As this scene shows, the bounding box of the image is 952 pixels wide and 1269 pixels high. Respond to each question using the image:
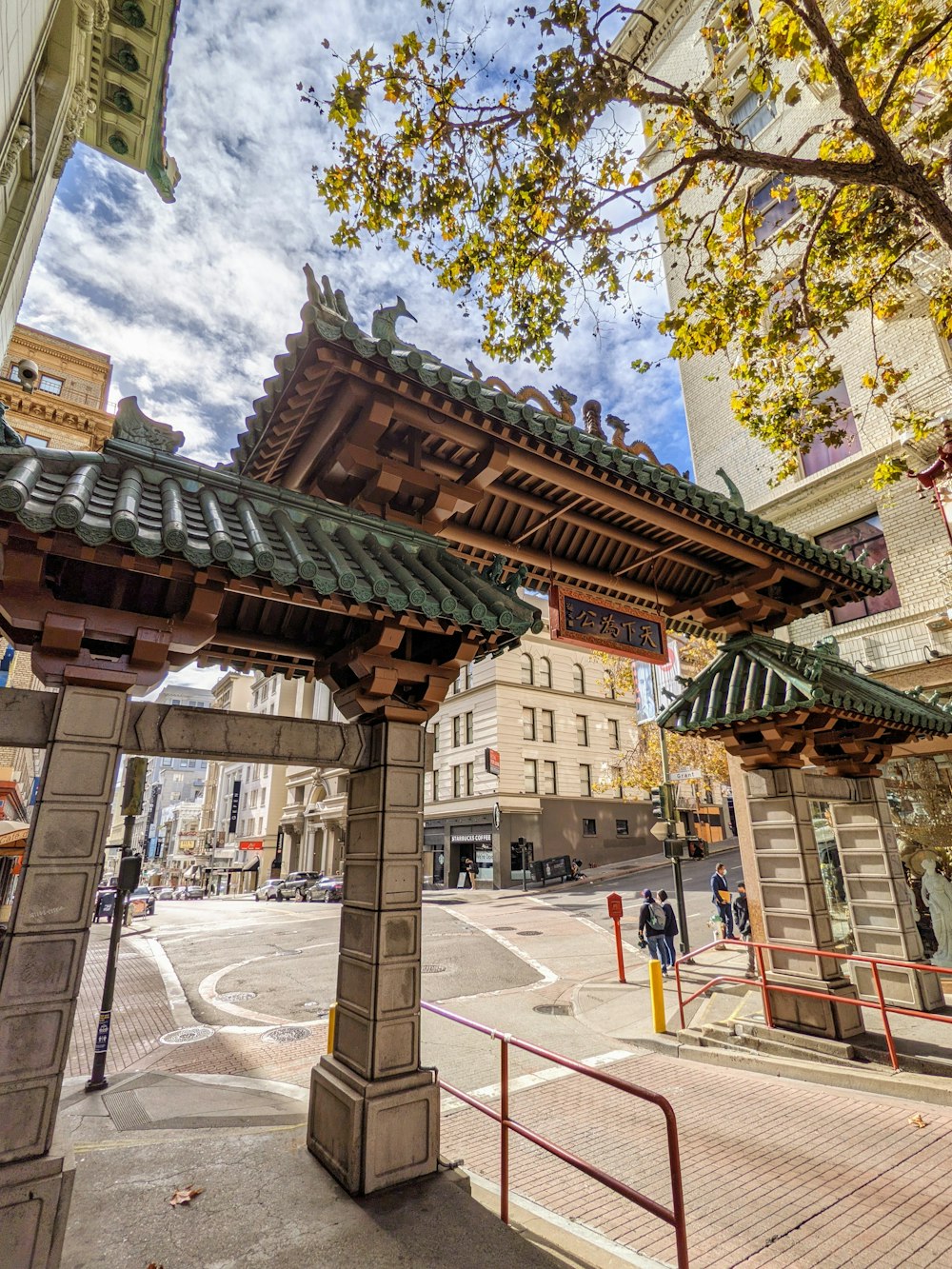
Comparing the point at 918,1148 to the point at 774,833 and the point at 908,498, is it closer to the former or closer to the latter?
the point at 774,833

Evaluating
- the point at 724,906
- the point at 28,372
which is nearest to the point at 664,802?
the point at 724,906

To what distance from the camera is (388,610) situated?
4.87m

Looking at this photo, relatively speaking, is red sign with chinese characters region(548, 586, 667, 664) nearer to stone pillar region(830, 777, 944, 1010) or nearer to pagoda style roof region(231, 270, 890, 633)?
pagoda style roof region(231, 270, 890, 633)

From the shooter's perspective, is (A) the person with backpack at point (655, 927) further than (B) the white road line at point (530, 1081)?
Yes

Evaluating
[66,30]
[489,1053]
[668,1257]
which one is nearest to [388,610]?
[668,1257]

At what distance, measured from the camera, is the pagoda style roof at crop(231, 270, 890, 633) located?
5.41m

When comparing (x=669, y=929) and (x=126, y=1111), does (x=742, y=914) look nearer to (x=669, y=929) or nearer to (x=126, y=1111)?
(x=669, y=929)

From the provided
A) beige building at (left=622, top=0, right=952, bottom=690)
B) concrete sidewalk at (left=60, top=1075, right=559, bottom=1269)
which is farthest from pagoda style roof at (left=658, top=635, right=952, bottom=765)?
concrete sidewalk at (left=60, top=1075, right=559, bottom=1269)

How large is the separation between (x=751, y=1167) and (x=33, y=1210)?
5.50 m

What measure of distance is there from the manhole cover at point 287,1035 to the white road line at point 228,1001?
39cm

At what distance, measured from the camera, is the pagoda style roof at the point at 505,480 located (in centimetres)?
541

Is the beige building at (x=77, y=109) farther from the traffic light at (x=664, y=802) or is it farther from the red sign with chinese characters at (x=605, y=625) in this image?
the traffic light at (x=664, y=802)

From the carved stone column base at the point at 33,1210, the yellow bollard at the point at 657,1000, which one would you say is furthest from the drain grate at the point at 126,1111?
the yellow bollard at the point at 657,1000

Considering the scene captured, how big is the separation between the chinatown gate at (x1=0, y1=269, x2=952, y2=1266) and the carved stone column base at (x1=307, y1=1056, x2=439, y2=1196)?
0.02 metres
